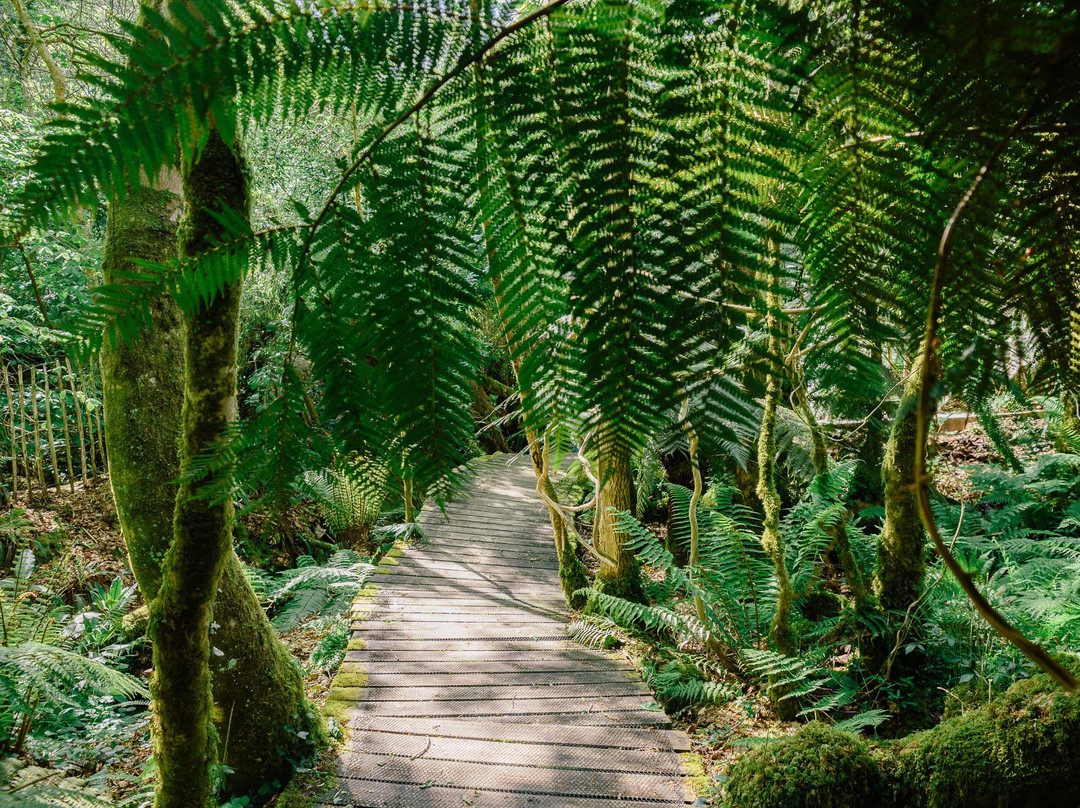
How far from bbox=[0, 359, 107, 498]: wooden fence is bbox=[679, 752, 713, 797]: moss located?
19.3 ft

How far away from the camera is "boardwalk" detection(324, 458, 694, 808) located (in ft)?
9.93

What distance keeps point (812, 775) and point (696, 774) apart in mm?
1049

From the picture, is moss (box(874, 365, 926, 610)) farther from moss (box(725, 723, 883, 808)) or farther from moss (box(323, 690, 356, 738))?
moss (box(323, 690, 356, 738))

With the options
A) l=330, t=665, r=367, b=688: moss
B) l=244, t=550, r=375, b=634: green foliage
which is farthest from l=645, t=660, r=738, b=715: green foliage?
l=244, t=550, r=375, b=634: green foliage

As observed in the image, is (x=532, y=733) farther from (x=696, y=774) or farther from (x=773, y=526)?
(x=773, y=526)

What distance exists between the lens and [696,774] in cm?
311

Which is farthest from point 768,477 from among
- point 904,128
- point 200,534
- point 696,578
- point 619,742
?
point 904,128

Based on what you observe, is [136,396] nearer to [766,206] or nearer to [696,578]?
[766,206]

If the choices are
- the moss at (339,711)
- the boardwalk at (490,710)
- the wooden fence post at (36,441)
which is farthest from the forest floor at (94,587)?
the boardwalk at (490,710)

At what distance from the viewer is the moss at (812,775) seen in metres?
2.21

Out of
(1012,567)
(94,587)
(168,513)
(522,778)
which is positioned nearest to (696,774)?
(522,778)

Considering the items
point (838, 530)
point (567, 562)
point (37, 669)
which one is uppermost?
point (838, 530)

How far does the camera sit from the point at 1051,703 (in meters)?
2.08

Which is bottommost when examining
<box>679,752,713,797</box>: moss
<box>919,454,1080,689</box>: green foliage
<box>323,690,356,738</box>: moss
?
<box>323,690,356,738</box>: moss
